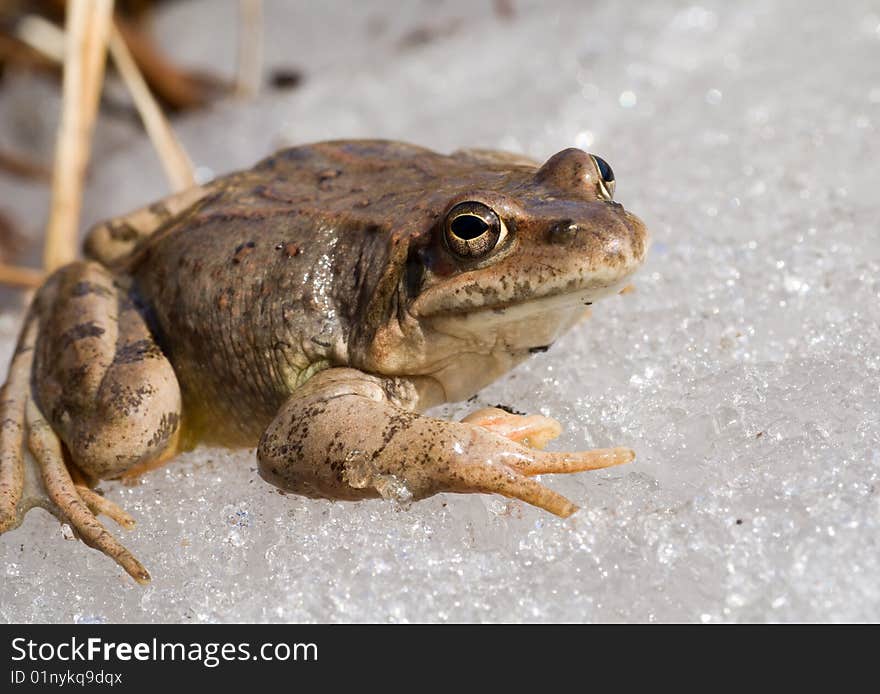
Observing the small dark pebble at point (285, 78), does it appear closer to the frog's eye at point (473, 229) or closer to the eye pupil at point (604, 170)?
the eye pupil at point (604, 170)

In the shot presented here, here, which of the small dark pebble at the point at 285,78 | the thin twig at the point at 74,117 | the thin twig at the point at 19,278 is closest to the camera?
the thin twig at the point at 74,117

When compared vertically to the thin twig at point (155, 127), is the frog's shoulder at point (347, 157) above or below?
below

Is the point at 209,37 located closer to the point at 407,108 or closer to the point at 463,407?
the point at 407,108

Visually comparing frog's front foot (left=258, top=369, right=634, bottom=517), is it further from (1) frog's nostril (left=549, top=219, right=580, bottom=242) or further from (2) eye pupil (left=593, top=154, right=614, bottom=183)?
(2) eye pupil (left=593, top=154, right=614, bottom=183)

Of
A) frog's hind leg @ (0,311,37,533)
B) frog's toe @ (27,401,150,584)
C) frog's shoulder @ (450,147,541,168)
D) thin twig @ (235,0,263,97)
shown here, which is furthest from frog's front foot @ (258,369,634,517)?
thin twig @ (235,0,263,97)

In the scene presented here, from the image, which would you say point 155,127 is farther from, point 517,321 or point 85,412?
point 517,321

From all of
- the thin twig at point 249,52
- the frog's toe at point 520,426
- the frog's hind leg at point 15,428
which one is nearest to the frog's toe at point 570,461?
the frog's toe at point 520,426
